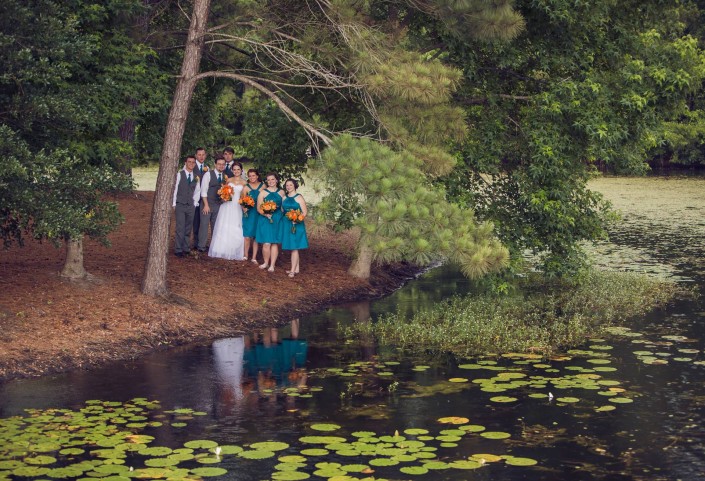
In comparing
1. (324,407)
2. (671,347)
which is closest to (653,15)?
(671,347)

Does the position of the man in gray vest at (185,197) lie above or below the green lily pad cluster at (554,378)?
above

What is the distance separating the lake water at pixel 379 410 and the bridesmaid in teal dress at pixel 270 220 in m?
2.88

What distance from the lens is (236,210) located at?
19578 mm

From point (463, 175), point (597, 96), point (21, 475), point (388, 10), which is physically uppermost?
point (388, 10)

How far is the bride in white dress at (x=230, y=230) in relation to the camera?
1955 cm

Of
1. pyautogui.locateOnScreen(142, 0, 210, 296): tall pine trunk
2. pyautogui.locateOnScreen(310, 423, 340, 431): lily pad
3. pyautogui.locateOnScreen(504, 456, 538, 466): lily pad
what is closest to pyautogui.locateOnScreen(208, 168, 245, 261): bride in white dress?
pyautogui.locateOnScreen(142, 0, 210, 296): tall pine trunk

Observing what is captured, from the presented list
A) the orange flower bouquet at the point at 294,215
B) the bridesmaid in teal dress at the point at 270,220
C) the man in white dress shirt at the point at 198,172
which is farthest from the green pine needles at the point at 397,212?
the man in white dress shirt at the point at 198,172

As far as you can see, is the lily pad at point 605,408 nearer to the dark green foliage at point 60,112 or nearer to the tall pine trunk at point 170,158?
the dark green foliage at point 60,112

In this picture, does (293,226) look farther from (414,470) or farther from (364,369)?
(414,470)

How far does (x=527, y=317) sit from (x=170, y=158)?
6.01m

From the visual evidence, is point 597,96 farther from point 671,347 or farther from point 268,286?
point 268,286

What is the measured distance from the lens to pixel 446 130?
635 inches

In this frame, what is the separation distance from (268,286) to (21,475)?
9837 millimetres

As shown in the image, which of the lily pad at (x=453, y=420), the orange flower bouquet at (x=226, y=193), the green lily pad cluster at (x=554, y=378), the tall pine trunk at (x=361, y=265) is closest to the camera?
the lily pad at (x=453, y=420)
